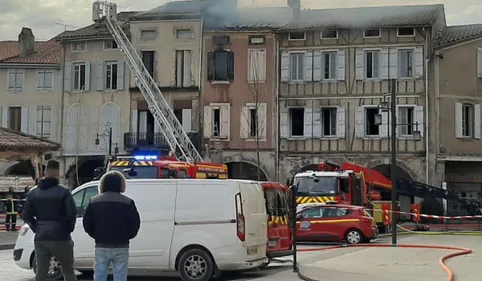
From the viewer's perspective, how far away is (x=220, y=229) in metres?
14.2

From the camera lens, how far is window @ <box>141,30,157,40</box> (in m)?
46.3

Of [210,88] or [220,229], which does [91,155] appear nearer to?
[210,88]

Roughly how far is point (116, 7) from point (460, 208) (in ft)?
71.3

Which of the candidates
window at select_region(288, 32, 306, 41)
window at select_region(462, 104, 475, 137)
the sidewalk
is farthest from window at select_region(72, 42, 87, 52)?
the sidewalk

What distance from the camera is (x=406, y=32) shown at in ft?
142

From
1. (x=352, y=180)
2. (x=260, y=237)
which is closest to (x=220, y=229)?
(x=260, y=237)

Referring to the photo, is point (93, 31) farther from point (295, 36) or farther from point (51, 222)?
point (51, 222)

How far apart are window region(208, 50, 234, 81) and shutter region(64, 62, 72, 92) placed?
29.7 feet

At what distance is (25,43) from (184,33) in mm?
11855

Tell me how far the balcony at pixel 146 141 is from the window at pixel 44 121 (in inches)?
235

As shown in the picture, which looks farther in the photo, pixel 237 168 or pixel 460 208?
pixel 237 168

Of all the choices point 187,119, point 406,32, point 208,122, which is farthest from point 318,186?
→ point 187,119

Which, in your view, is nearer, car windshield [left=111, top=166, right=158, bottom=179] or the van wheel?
the van wheel

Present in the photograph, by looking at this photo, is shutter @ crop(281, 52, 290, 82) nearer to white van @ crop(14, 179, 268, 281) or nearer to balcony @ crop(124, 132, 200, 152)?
balcony @ crop(124, 132, 200, 152)
